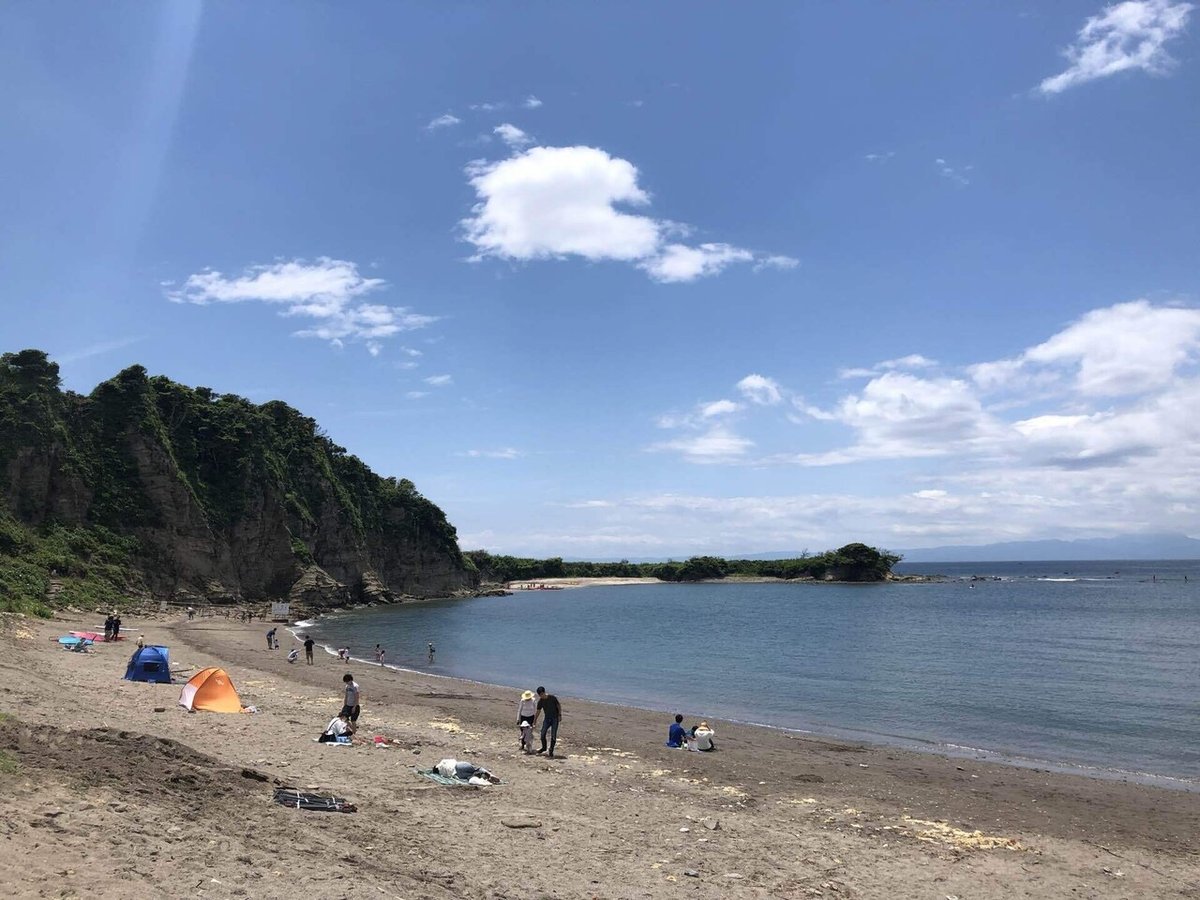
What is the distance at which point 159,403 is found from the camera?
250 ft

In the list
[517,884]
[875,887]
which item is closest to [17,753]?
[517,884]

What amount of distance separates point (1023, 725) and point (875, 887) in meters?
21.3

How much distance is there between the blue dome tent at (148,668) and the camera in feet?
79.7

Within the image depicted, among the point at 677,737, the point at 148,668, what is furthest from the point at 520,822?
the point at 148,668

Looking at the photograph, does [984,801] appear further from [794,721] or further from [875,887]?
[794,721]

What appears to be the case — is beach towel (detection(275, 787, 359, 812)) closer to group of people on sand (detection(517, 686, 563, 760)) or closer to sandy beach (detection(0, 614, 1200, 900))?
sandy beach (detection(0, 614, 1200, 900))

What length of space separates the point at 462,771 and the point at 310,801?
13.8 ft

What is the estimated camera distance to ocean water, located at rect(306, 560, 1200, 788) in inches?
1053

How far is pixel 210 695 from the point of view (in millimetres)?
20422

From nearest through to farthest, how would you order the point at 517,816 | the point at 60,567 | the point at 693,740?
the point at 517,816 → the point at 693,740 → the point at 60,567

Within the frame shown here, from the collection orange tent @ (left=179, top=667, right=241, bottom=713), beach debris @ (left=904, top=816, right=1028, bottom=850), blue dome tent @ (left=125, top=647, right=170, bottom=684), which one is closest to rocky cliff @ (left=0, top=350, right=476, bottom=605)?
blue dome tent @ (left=125, top=647, right=170, bottom=684)

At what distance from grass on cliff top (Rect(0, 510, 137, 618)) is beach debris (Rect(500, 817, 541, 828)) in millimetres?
36368

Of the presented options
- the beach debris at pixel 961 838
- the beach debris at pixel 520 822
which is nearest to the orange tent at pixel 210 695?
the beach debris at pixel 520 822

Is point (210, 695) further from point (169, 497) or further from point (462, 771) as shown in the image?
point (169, 497)
